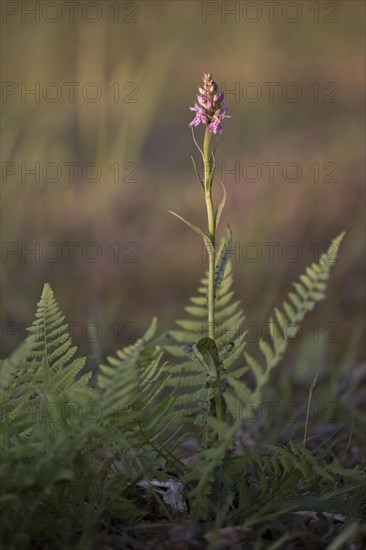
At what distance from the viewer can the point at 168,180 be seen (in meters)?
4.53

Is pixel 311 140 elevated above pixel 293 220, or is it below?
above

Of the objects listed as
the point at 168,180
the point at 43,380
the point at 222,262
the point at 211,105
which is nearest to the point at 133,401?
the point at 43,380

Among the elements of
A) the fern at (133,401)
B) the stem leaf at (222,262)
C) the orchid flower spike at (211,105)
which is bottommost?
the fern at (133,401)

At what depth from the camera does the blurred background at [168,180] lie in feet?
11.3

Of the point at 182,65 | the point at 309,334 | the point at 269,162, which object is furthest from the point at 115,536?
the point at 182,65

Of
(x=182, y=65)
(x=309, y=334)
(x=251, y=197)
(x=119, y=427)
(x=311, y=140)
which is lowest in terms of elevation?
(x=309, y=334)

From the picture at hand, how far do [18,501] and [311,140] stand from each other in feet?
11.9

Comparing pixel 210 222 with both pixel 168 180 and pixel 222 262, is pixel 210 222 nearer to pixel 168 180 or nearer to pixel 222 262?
pixel 222 262

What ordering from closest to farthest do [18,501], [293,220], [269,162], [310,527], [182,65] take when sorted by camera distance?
[18,501], [310,527], [293,220], [269,162], [182,65]

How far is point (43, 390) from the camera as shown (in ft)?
4.42

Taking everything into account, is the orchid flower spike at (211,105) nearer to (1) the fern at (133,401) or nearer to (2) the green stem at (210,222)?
(2) the green stem at (210,222)

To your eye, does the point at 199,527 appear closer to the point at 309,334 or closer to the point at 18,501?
the point at 18,501

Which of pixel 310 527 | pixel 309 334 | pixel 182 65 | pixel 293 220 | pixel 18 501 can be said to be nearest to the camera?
pixel 18 501

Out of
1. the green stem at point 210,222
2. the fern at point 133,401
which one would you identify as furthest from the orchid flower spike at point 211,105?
the fern at point 133,401
